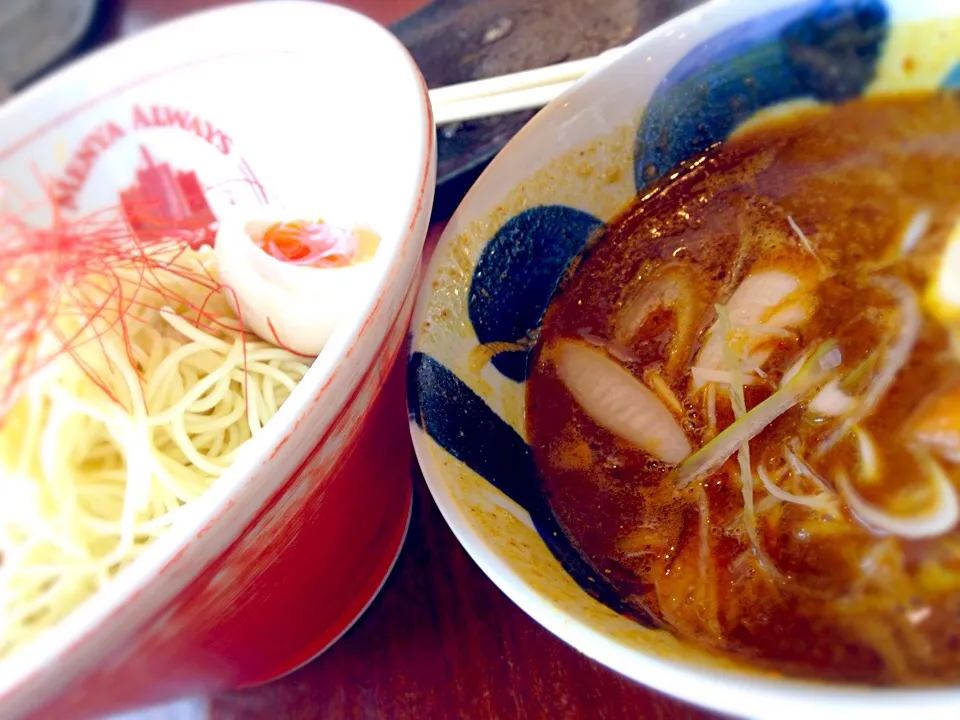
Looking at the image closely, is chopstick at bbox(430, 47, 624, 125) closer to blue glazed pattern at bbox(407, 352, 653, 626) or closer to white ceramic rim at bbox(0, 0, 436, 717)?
white ceramic rim at bbox(0, 0, 436, 717)

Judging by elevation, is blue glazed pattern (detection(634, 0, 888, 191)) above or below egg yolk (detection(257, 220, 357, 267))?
→ below

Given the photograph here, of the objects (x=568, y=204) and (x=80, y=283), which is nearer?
(x=80, y=283)

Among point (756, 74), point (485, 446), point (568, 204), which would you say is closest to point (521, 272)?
point (568, 204)

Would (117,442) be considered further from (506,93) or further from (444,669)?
(506,93)

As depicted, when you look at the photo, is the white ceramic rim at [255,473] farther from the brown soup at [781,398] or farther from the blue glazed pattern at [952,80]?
the blue glazed pattern at [952,80]

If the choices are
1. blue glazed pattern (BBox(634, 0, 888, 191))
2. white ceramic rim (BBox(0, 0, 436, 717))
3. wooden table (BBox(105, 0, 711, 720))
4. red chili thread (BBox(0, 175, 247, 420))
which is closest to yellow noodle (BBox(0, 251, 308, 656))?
red chili thread (BBox(0, 175, 247, 420))

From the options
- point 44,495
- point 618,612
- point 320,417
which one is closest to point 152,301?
point 44,495

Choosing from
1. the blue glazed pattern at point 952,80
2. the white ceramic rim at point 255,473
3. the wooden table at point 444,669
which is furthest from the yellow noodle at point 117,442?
the blue glazed pattern at point 952,80
